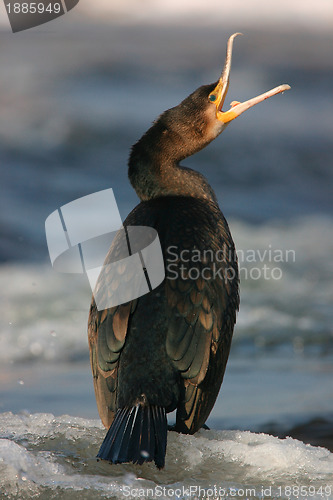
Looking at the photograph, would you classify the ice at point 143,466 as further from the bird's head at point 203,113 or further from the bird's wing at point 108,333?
the bird's head at point 203,113

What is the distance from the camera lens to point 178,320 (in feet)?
10.8

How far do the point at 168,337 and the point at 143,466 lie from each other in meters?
0.59

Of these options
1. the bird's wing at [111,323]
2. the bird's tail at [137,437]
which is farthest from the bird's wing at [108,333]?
the bird's tail at [137,437]

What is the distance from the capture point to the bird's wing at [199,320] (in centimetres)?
326

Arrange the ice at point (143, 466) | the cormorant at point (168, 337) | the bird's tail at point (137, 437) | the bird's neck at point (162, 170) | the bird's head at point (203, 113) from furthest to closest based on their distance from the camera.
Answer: the bird's head at point (203, 113)
the bird's neck at point (162, 170)
the cormorant at point (168, 337)
the bird's tail at point (137, 437)
the ice at point (143, 466)

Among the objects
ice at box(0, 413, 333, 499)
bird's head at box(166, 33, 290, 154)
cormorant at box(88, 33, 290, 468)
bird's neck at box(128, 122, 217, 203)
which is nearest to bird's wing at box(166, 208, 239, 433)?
cormorant at box(88, 33, 290, 468)

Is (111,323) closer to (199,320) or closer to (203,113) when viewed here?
(199,320)

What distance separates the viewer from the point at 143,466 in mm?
2965

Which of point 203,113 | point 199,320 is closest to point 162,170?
point 203,113

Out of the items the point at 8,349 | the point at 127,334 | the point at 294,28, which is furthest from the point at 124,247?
the point at 294,28

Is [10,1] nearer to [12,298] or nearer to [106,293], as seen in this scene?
[12,298]

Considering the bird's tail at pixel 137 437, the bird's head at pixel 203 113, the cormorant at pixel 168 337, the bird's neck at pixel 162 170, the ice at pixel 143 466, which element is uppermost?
the bird's head at pixel 203 113

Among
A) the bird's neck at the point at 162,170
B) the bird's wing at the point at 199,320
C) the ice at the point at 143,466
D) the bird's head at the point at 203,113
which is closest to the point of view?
the ice at the point at 143,466

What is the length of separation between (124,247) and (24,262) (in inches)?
262
